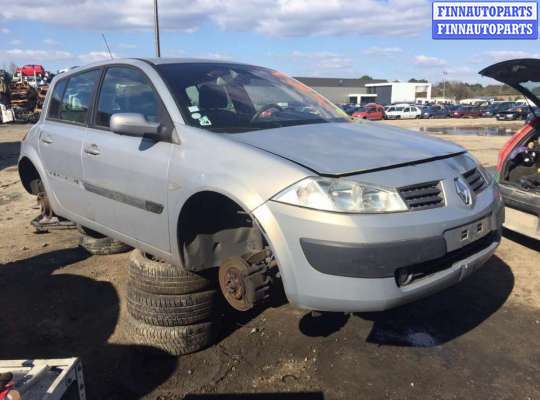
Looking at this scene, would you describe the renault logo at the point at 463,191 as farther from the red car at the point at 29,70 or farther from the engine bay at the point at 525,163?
the red car at the point at 29,70

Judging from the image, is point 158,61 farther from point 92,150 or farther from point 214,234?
point 214,234

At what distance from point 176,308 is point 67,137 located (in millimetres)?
1825

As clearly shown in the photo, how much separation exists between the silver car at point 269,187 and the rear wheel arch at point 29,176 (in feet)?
3.35

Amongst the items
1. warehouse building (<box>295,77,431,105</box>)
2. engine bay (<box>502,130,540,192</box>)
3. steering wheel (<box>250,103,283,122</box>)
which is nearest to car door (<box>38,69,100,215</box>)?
steering wheel (<box>250,103,283,122</box>)

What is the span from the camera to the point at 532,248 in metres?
5.07

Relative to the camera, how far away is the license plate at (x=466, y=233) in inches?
96.6

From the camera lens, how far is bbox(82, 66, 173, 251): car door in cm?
301

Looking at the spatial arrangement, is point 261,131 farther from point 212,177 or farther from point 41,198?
point 41,198

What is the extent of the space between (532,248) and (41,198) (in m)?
5.18

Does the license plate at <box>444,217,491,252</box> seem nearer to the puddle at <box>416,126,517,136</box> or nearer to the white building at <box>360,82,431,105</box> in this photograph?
the puddle at <box>416,126,517,136</box>

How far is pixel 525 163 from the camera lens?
5.44 metres

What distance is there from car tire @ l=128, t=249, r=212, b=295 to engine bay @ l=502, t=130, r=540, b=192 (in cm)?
377

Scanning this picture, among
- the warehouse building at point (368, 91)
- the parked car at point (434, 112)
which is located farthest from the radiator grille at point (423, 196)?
the warehouse building at point (368, 91)

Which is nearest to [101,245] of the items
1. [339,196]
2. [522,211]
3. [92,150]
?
[92,150]
